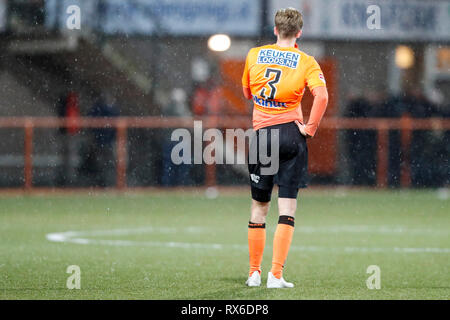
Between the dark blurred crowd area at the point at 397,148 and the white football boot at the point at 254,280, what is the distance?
12.8 m

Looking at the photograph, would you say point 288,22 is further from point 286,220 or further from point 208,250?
point 208,250

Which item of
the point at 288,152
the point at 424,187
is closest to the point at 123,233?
the point at 288,152

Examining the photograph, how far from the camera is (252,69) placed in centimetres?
713

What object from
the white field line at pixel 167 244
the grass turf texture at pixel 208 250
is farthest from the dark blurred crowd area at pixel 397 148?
the white field line at pixel 167 244

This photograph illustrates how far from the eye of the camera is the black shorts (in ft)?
23.1

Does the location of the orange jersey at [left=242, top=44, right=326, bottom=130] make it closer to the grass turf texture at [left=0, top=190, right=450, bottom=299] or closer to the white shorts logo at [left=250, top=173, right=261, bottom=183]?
the white shorts logo at [left=250, top=173, right=261, bottom=183]

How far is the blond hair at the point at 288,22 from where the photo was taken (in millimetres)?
6934

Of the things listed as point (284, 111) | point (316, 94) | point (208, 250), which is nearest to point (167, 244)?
point (208, 250)

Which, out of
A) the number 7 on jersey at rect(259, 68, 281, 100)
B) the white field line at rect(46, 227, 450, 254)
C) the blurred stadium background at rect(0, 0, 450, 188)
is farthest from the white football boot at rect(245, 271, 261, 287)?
the blurred stadium background at rect(0, 0, 450, 188)

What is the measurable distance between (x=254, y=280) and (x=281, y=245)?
36 centimetres

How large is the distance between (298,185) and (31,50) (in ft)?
47.2

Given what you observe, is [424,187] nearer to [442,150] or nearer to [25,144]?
[442,150]

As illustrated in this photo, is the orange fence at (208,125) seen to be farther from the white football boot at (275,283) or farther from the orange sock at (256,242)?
the white football boot at (275,283)

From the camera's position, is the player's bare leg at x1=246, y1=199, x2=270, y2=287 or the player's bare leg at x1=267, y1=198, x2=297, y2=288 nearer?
the player's bare leg at x1=267, y1=198, x2=297, y2=288
